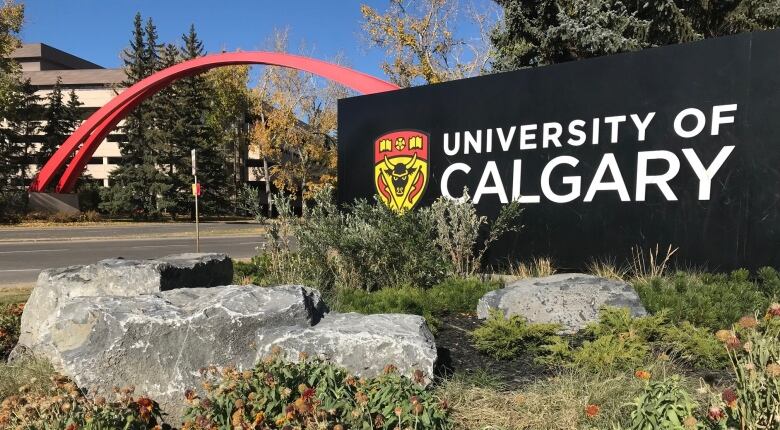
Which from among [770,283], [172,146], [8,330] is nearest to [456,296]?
[770,283]

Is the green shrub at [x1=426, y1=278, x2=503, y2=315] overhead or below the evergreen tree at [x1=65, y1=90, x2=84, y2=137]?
below

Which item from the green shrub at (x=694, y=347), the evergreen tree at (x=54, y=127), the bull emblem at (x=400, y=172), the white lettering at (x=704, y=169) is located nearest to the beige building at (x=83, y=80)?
the evergreen tree at (x=54, y=127)

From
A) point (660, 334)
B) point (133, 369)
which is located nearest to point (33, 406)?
point (133, 369)

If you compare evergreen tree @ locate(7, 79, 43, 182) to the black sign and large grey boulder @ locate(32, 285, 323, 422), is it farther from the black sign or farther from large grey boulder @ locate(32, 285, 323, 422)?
large grey boulder @ locate(32, 285, 323, 422)

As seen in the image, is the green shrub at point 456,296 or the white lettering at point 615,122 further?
the white lettering at point 615,122

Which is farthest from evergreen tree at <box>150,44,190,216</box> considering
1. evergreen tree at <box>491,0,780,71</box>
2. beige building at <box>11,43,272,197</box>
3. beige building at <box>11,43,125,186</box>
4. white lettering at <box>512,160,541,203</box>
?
white lettering at <box>512,160,541,203</box>

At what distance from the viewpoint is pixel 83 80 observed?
69.7 meters

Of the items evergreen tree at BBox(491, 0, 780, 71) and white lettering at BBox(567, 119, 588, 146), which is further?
evergreen tree at BBox(491, 0, 780, 71)

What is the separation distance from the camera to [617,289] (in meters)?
4.45

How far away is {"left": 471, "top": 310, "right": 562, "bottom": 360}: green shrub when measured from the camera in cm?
370

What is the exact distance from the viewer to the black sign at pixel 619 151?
17.6ft

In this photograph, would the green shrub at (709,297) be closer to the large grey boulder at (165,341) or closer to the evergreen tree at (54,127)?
the large grey boulder at (165,341)

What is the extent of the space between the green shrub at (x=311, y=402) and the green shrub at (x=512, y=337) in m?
1.23

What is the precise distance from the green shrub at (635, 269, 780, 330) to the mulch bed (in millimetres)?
1207
